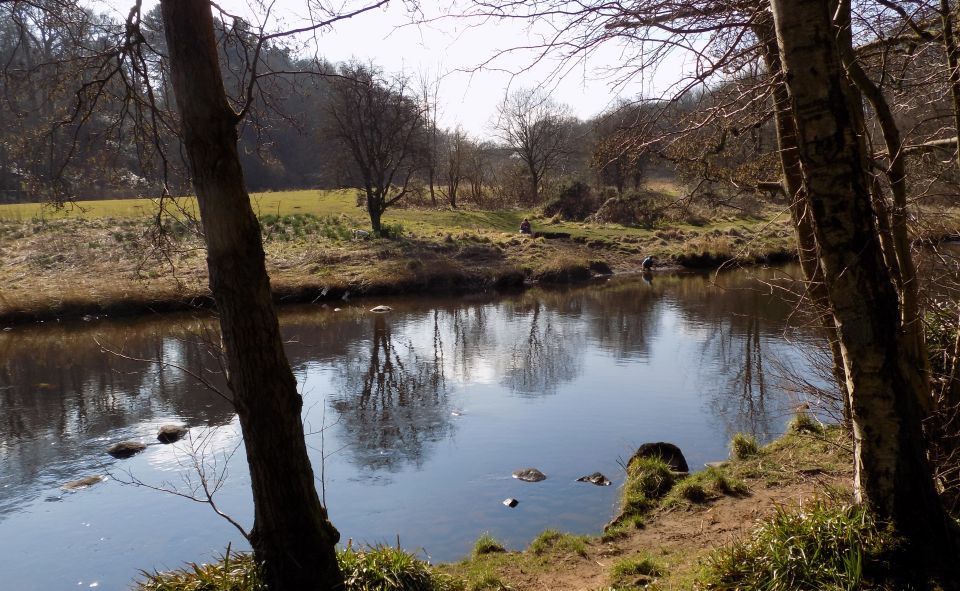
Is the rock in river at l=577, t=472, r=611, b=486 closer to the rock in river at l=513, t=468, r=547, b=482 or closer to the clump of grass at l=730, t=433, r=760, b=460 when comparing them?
the rock in river at l=513, t=468, r=547, b=482

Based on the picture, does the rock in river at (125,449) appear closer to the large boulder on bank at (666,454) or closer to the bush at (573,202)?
the large boulder on bank at (666,454)

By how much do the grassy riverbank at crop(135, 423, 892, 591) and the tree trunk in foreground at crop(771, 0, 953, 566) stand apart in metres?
0.27

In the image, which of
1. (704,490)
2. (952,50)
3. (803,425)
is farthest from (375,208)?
(952,50)

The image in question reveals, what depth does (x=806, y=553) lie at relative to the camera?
4043 millimetres

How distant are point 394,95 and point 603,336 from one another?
15.7m

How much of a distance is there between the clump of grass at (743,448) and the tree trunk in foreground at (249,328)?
6.17 m

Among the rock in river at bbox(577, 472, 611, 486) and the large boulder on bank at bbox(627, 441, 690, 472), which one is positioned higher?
the large boulder on bank at bbox(627, 441, 690, 472)

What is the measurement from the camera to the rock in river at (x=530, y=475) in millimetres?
9477

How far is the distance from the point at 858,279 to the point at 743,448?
5.93 metres

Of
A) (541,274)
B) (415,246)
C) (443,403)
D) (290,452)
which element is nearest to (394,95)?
(415,246)

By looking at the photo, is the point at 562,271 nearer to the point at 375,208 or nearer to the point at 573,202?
the point at 375,208

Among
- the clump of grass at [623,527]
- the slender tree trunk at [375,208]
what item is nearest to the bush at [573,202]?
the slender tree trunk at [375,208]

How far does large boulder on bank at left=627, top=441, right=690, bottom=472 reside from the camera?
904 cm

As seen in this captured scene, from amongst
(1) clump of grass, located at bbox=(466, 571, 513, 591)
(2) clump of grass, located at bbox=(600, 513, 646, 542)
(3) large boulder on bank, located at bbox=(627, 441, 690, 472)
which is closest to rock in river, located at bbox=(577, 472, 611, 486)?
(3) large boulder on bank, located at bbox=(627, 441, 690, 472)
